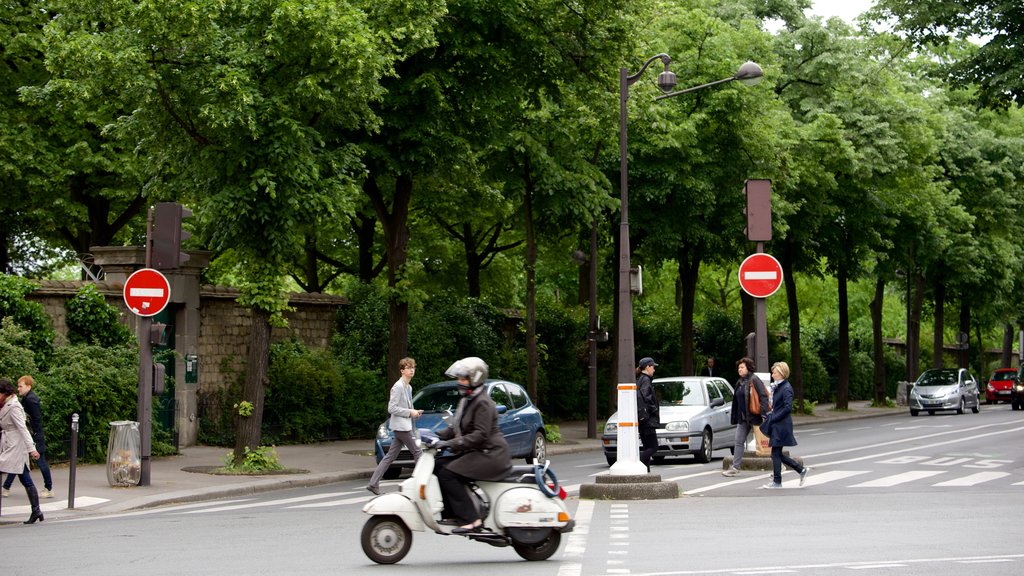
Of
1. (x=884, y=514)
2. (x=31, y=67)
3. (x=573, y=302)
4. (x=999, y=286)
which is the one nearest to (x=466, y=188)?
(x=31, y=67)

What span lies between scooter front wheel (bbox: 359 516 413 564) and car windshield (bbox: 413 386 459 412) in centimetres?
1074

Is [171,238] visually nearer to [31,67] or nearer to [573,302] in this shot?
[31,67]

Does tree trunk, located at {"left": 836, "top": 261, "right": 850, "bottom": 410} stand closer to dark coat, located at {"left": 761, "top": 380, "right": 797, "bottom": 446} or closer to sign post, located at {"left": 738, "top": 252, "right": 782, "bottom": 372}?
sign post, located at {"left": 738, "top": 252, "right": 782, "bottom": 372}

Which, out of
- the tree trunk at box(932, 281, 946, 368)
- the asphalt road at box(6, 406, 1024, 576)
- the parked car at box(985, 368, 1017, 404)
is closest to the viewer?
the asphalt road at box(6, 406, 1024, 576)

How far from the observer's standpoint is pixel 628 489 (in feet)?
54.8

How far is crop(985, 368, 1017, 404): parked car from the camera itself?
207 ft

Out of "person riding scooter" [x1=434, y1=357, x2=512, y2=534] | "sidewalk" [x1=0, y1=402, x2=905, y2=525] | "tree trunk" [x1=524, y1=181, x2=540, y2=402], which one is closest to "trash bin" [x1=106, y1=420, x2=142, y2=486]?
"sidewalk" [x1=0, y1=402, x2=905, y2=525]

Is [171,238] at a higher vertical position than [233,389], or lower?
higher

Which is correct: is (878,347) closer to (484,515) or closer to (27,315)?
(27,315)

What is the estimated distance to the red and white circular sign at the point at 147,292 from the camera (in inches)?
758

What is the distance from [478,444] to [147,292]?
402 inches

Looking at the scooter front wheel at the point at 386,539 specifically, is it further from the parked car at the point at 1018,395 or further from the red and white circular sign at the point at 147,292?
the parked car at the point at 1018,395

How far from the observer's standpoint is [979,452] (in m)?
26.3

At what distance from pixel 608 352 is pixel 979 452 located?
1508 centimetres
